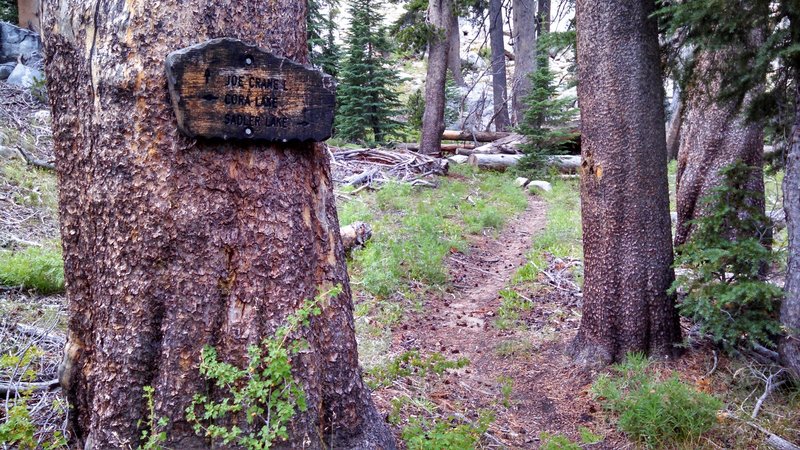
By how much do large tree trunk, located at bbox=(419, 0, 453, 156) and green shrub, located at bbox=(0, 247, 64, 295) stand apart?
37.1 ft

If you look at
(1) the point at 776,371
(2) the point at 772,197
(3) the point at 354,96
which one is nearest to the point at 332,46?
(3) the point at 354,96

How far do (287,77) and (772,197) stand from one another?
40.0ft

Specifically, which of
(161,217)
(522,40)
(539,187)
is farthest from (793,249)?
(522,40)

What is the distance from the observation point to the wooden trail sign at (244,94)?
8.00 ft

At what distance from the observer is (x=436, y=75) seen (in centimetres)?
1540

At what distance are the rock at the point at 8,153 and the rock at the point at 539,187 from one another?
10.6 m

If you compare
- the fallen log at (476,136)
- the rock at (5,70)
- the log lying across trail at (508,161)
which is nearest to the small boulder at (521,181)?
the log lying across trail at (508,161)

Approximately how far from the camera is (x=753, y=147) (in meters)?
5.96

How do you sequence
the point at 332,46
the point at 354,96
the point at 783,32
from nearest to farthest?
the point at 783,32
the point at 354,96
the point at 332,46

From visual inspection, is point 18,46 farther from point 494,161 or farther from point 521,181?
point 521,181

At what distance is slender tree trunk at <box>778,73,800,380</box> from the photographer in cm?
422

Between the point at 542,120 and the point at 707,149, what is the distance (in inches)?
377

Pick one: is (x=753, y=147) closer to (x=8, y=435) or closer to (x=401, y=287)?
(x=401, y=287)

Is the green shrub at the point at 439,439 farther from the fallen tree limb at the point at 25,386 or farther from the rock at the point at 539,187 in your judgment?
the rock at the point at 539,187
